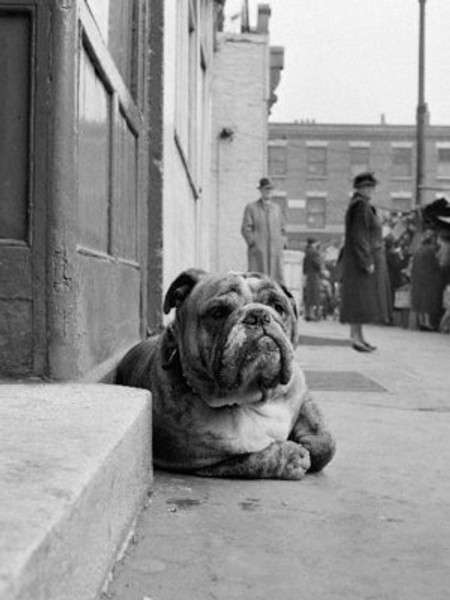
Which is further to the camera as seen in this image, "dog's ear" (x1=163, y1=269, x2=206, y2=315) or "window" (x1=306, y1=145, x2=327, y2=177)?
"window" (x1=306, y1=145, x2=327, y2=177)

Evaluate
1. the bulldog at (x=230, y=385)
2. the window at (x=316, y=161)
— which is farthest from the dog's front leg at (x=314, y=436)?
the window at (x=316, y=161)

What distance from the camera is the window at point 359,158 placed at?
155 feet

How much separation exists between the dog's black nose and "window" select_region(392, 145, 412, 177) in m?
45.4

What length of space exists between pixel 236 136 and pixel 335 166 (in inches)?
1194

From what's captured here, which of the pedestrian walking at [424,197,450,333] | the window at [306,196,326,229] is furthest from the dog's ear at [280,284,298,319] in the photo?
the window at [306,196,326,229]

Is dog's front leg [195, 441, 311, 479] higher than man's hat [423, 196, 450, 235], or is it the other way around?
man's hat [423, 196, 450, 235]

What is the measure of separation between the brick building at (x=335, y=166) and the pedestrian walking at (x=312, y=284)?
73.3 feet

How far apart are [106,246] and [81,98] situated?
73cm

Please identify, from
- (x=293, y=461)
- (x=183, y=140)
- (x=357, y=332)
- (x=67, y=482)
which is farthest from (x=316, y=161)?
(x=67, y=482)

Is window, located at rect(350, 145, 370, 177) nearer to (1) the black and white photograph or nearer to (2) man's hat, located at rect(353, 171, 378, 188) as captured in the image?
(2) man's hat, located at rect(353, 171, 378, 188)

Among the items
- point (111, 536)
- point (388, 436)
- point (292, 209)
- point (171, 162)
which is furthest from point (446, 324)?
point (292, 209)

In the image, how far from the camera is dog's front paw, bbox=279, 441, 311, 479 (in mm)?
3115

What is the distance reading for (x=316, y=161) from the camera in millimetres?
47000

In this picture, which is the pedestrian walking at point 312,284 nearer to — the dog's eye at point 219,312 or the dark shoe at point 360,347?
the dark shoe at point 360,347
